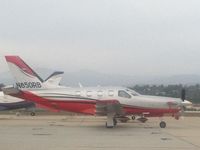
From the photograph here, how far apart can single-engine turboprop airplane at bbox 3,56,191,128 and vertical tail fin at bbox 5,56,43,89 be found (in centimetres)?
33

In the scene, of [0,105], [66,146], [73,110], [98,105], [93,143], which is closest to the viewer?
[66,146]

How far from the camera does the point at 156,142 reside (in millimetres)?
17422

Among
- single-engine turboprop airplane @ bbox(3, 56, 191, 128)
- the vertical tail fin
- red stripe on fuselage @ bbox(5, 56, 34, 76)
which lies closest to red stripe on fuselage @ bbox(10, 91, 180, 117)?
single-engine turboprop airplane @ bbox(3, 56, 191, 128)

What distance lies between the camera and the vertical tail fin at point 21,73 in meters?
29.7

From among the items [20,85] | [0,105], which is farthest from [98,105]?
[0,105]

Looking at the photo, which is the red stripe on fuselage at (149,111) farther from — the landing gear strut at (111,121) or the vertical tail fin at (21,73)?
the vertical tail fin at (21,73)

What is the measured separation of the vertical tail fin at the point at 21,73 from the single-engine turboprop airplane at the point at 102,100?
33cm

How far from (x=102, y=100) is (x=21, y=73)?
639 cm

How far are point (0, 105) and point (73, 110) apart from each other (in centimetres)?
1234

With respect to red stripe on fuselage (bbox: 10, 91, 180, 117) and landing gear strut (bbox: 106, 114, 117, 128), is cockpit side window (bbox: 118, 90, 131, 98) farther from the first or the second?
landing gear strut (bbox: 106, 114, 117, 128)

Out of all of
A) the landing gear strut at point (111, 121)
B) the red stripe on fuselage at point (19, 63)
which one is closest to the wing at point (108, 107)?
the landing gear strut at point (111, 121)

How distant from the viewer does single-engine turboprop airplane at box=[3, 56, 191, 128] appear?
27.5 meters

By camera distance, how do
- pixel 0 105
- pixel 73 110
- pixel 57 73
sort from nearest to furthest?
pixel 73 110 → pixel 0 105 → pixel 57 73

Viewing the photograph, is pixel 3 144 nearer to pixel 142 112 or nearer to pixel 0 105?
pixel 142 112
